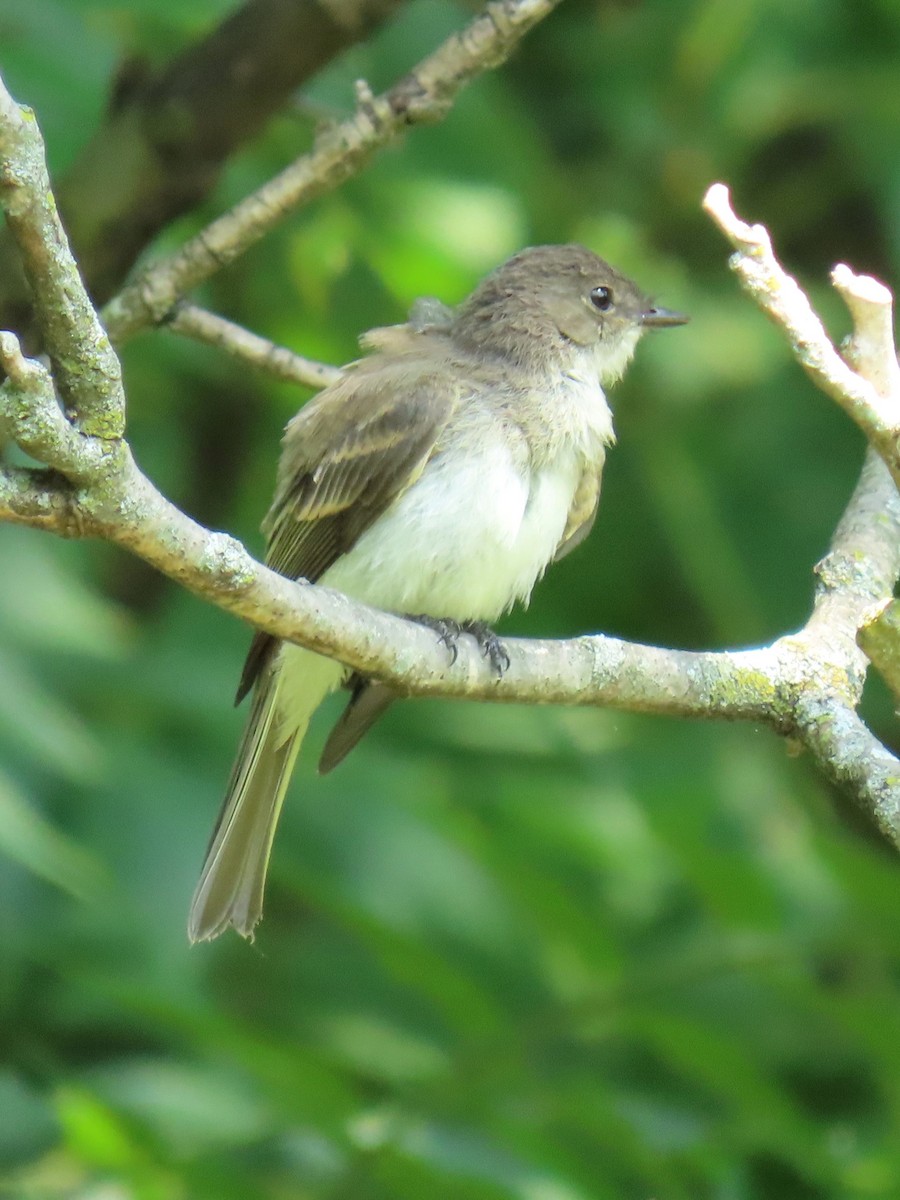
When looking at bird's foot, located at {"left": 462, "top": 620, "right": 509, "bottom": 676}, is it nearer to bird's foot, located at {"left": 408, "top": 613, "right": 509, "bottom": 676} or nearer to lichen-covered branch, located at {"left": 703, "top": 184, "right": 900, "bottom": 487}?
bird's foot, located at {"left": 408, "top": 613, "right": 509, "bottom": 676}

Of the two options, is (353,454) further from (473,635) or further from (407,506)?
(473,635)

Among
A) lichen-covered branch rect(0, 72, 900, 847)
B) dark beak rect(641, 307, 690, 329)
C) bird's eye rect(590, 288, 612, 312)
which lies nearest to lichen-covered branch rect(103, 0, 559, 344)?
lichen-covered branch rect(0, 72, 900, 847)

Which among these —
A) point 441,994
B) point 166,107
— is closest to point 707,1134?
point 441,994

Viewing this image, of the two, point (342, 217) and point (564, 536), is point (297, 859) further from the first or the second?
point (342, 217)

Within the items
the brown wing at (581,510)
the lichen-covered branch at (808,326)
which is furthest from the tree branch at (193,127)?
the lichen-covered branch at (808,326)

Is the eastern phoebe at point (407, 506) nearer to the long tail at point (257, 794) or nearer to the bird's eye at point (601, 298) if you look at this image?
the long tail at point (257, 794)
